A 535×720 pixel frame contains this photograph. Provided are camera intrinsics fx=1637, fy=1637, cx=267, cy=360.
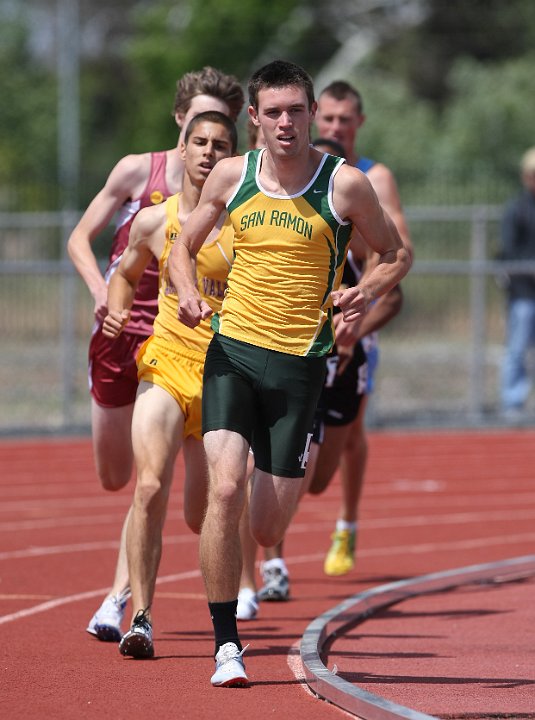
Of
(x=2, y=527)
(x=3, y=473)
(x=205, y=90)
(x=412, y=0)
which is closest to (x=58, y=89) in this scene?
(x=412, y=0)

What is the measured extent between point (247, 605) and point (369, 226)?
2.40m

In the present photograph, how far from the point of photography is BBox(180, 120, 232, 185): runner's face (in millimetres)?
7375

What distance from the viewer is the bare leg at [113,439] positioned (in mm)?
7898

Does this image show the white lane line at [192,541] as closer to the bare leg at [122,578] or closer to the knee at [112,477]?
the knee at [112,477]

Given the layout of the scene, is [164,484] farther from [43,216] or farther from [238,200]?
[43,216]

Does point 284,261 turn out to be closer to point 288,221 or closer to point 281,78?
point 288,221

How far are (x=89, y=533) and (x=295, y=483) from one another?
202 inches

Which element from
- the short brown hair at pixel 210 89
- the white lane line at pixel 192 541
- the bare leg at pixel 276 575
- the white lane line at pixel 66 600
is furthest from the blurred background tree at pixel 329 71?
the short brown hair at pixel 210 89

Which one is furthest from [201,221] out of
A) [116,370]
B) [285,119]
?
[116,370]

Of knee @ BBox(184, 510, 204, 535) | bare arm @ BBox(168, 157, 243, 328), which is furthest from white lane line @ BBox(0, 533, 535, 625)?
bare arm @ BBox(168, 157, 243, 328)

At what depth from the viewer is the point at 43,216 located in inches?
794

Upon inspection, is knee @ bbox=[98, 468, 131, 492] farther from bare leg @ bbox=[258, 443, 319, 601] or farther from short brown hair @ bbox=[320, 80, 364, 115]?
short brown hair @ bbox=[320, 80, 364, 115]

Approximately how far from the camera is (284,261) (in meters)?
6.57

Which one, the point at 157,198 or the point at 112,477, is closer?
the point at 157,198
